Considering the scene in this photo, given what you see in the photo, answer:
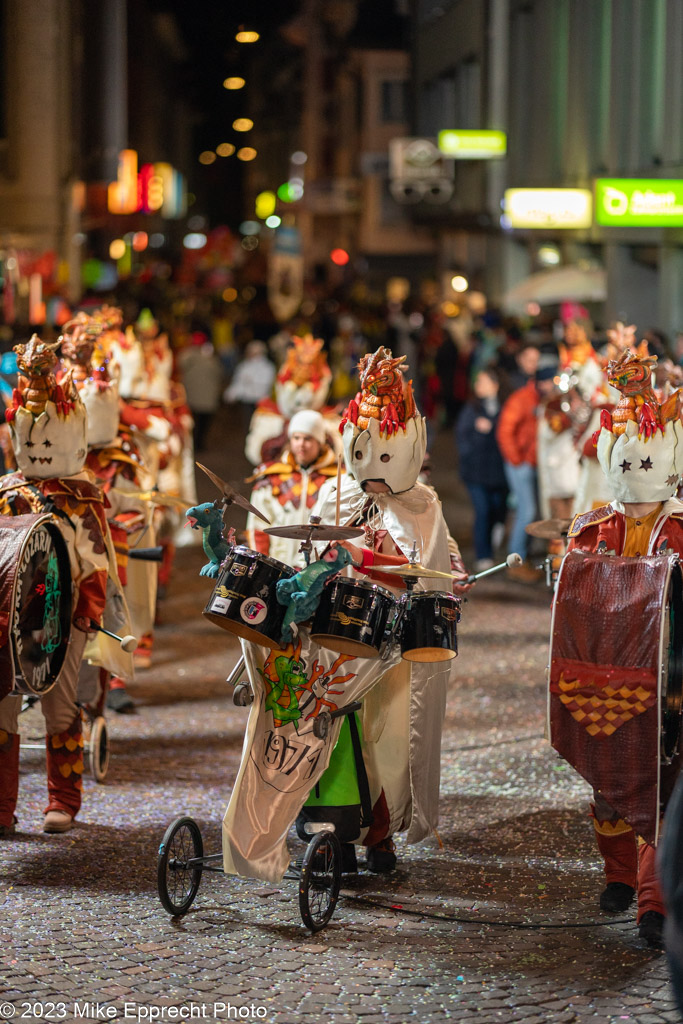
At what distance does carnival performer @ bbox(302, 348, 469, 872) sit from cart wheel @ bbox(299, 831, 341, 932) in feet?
1.23

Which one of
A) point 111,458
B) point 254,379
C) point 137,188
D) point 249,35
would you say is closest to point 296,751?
point 111,458

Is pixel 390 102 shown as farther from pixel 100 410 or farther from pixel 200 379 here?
pixel 100 410

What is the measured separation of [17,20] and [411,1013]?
28531mm

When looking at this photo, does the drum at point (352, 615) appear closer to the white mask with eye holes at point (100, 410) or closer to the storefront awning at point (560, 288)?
the white mask with eye holes at point (100, 410)

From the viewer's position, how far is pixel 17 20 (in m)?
30.9

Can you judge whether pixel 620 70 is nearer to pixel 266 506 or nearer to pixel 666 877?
pixel 266 506

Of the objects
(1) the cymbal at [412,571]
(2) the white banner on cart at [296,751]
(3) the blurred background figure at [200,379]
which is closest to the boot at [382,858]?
(2) the white banner on cart at [296,751]

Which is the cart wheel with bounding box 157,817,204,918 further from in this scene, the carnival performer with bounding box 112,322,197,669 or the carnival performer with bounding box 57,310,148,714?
the carnival performer with bounding box 112,322,197,669

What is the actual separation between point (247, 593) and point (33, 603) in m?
1.36

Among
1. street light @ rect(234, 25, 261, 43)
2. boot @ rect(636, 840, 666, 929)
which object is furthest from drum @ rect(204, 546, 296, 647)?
street light @ rect(234, 25, 261, 43)

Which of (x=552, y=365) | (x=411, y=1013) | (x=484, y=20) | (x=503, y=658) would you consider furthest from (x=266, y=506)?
(x=484, y=20)

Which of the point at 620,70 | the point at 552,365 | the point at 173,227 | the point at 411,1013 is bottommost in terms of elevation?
the point at 411,1013

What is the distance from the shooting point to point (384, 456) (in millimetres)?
6832

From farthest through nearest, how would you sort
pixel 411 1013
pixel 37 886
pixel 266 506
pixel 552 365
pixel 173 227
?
pixel 173 227
pixel 552 365
pixel 266 506
pixel 37 886
pixel 411 1013
